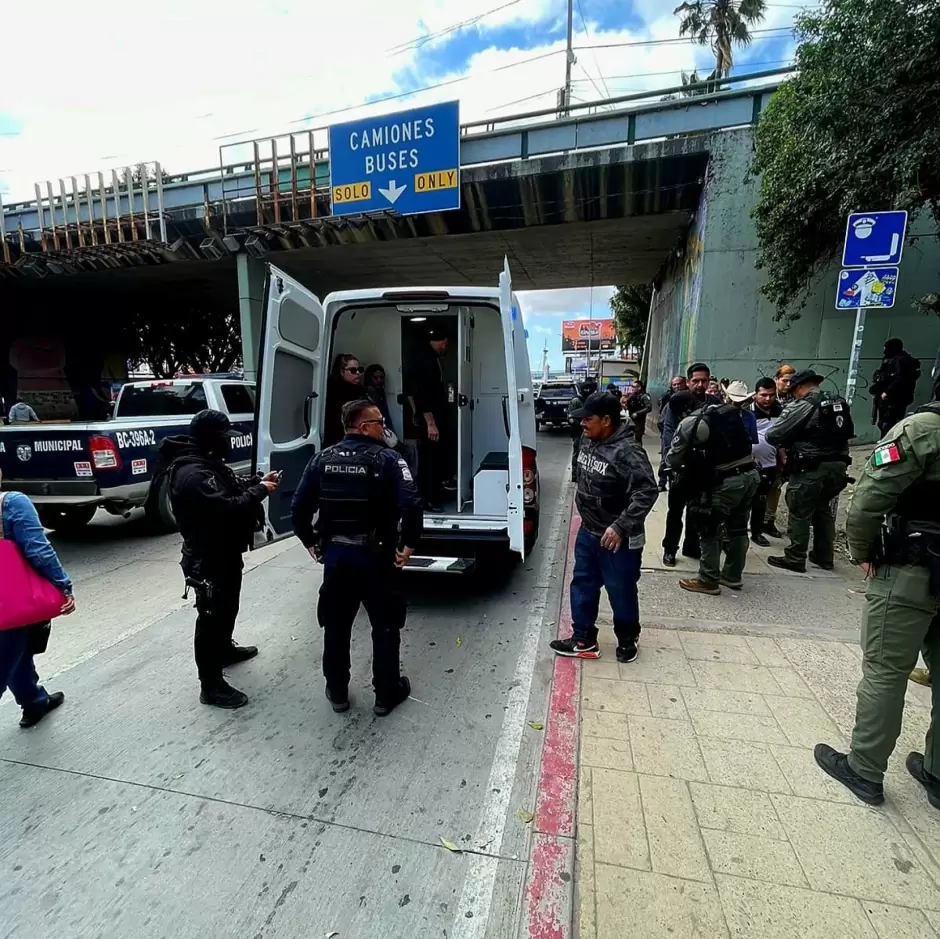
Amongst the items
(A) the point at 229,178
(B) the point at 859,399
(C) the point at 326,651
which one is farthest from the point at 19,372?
(B) the point at 859,399

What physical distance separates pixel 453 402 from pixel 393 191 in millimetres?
8330

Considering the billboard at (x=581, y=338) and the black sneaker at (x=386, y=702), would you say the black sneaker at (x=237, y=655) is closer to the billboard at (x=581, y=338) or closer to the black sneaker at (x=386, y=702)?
the black sneaker at (x=386, y=702)

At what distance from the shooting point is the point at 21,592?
2.54 metres

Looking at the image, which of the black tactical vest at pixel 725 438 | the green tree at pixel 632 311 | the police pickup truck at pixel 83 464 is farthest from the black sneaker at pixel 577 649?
the green tree at pixel 632 311

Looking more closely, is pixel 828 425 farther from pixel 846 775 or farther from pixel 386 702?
pixel 386 702

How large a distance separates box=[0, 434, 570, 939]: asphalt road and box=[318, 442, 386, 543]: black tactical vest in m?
1.09

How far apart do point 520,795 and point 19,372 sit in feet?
96.3

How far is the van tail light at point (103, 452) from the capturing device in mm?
5793

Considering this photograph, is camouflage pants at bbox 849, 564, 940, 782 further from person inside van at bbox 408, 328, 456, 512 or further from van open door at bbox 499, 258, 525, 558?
person inside van at bbox 408, 328, 456, 512

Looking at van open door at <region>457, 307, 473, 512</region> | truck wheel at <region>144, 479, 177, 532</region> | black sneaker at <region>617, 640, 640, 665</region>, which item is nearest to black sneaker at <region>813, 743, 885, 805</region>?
black sneaker at <region>617, 640, 640, 665</region>

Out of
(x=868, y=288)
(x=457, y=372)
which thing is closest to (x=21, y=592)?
(x=457, y=372)

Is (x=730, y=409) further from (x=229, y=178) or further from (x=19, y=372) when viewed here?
(x=19, y=372)

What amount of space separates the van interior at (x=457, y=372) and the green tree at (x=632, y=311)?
69.6 ft

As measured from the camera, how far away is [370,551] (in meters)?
2.83
